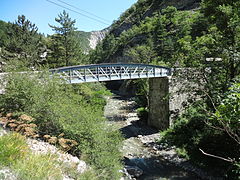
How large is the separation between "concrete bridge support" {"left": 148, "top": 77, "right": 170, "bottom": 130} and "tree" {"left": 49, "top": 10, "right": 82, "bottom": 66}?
393 inches

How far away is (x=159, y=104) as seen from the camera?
15.1m

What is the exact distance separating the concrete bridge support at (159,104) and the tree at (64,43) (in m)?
9.99

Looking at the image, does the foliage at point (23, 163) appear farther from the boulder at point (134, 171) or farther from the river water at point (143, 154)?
the boulder at point (134, 171)

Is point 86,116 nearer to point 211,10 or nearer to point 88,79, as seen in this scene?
point 88,79

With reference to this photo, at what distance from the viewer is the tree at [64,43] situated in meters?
19.2

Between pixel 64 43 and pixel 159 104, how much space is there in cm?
1298

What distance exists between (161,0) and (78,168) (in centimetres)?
5760

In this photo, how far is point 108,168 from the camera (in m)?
6.43

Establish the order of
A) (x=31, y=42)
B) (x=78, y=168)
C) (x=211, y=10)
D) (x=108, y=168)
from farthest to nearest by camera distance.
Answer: (x=31, y=42)
(x=211, y=10)
(x=108, y=168)
(x=78, y=168)

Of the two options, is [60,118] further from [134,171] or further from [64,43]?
[64,43]

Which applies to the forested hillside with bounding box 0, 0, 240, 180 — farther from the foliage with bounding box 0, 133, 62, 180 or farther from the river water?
the foliage with bounding box 0, 133, 62, 180

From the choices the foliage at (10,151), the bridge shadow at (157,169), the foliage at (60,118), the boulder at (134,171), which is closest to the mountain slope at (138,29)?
the bridge shadow at (157,169)

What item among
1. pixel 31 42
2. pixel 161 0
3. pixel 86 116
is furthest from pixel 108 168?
pixel 161 0

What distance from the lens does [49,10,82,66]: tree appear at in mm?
19250
